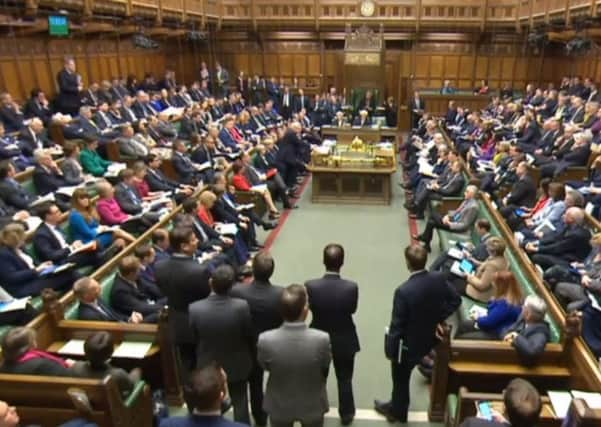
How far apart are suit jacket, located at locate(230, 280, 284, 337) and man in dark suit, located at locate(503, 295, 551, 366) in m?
1.51

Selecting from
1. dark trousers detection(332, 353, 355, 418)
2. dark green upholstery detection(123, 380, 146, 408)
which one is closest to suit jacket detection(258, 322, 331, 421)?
dark trousers detection(332, 353, 355, 418)

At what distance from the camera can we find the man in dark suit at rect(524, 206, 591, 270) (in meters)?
5.16

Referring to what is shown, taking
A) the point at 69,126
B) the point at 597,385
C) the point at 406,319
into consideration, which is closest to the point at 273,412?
the point at 406,319

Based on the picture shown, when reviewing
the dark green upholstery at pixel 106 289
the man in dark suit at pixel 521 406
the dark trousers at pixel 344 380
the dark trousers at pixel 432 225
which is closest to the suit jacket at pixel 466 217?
the dark trousers at pixel 432 225

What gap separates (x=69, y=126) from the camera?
8594mm

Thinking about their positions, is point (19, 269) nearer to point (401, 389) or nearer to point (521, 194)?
point (401, 389)

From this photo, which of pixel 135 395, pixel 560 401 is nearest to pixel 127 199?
pixel 135 395

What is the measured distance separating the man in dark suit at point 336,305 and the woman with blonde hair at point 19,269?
2622 millimetres

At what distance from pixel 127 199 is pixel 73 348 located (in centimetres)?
306

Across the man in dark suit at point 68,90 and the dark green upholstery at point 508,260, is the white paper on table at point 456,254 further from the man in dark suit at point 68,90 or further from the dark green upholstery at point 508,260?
the man in dark suit at point 68,90

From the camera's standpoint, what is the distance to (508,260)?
4805 millimetres

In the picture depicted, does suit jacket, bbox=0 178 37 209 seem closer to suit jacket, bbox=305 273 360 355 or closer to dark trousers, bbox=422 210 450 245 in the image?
suit jacket, bbox=305 273 360 355

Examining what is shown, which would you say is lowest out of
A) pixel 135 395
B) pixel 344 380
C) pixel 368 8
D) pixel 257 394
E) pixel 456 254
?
pixel 257 394

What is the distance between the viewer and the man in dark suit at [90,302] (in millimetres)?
3686
